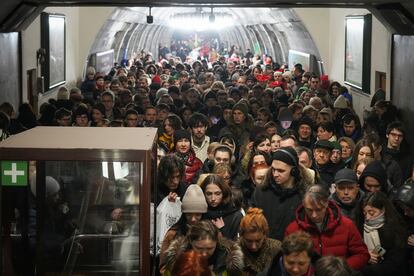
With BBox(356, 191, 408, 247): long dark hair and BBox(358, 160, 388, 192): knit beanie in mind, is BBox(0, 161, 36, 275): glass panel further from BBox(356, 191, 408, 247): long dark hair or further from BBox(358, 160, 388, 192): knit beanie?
BBox(358, 160, 388, 192): knit beanie

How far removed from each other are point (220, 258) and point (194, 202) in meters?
0.66

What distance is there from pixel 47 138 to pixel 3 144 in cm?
34

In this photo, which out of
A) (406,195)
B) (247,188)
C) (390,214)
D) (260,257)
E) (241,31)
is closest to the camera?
(260,257)

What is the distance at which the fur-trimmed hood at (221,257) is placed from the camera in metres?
5.06

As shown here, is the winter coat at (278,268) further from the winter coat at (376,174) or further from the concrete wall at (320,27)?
the concrete wall at (320,27)

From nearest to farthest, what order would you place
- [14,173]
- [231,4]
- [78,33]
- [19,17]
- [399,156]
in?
[14,173], [399,156], [231,4], [19,17], [78,33]

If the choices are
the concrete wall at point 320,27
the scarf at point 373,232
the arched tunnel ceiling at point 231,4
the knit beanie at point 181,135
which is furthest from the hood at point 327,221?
the concrete wall at point 320,27

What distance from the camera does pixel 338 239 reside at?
5.57 meters

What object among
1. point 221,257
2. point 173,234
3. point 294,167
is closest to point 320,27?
point 294,167

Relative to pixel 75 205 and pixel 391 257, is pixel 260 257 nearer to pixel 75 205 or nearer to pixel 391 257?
pixel 391 257

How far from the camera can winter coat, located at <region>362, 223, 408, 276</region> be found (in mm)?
5754

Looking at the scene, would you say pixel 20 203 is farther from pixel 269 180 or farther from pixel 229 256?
pixel 269 180

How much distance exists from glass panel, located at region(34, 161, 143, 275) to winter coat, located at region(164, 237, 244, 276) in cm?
82

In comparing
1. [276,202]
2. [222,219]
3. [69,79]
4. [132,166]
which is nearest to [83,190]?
[132,166]
